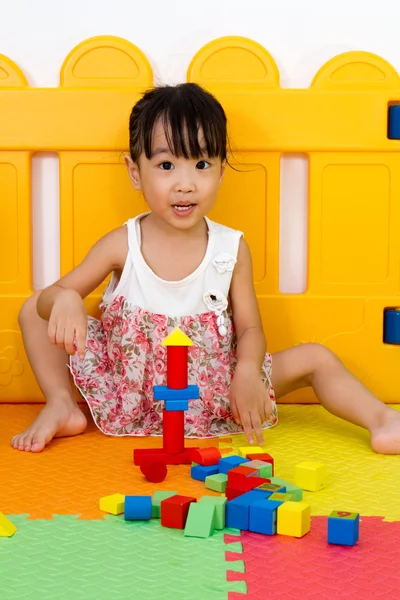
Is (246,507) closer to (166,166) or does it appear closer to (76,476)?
(76,476)

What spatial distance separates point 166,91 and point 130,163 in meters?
0.12

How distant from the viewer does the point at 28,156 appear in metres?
1.48

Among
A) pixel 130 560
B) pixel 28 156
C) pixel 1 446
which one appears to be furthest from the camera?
pixel 28 156

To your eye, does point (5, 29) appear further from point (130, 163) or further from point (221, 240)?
point (221, 240)

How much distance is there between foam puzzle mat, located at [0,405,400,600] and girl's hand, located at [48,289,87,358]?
16 cm

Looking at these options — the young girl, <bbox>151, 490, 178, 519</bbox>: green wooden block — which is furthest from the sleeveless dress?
<bbox>151, 490, 178, 519</bbox>: green wooden block

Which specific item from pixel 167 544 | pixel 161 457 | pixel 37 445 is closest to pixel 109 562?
pixel 167 544

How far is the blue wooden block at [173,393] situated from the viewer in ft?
3.62

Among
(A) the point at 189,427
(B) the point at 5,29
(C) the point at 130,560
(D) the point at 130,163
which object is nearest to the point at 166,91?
(D) the point at 130,163

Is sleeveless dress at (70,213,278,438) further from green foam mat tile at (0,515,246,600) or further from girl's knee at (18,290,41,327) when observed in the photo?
green foam mat tile at (0,515,246,600)

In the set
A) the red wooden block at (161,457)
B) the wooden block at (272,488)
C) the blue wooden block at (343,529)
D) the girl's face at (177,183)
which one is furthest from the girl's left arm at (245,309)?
the blue wooden block at (343,529)

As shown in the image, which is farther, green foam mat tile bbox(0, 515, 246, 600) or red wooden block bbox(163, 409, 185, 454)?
red wooden block bbox(163, 409, 185, 454)

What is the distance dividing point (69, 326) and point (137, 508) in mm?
302

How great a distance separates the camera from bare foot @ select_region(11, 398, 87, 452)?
1195mm
